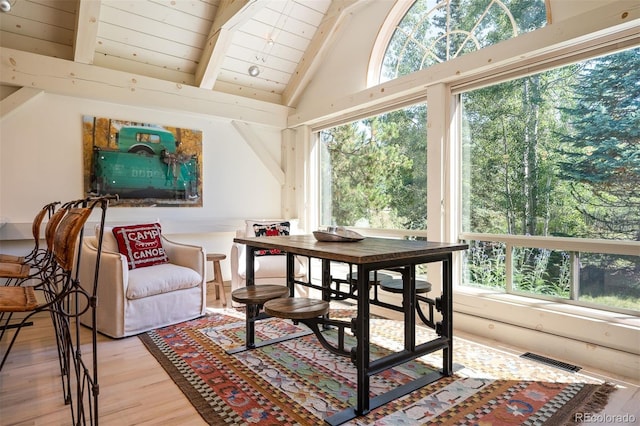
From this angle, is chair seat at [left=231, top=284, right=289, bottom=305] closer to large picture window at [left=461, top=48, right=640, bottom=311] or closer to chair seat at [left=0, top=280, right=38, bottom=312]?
chair seat at [left=0, top=280, right=38, bottom=312]

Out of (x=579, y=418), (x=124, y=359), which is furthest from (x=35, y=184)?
(x=579, y=418)

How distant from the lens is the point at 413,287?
2.14 m

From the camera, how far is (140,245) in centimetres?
334

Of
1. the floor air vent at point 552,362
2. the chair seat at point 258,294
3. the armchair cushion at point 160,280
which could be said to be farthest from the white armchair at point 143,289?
the floor air vent at point 552,362

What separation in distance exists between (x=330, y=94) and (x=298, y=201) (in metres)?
1.45

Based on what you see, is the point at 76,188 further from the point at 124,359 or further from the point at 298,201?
the point at 298,201

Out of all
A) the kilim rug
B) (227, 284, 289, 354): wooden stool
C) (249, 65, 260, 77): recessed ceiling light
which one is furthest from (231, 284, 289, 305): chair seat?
(249, 65, 260, 77): recessed ceiling light

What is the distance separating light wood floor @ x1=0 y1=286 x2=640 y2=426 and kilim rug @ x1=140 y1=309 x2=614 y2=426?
0.08m

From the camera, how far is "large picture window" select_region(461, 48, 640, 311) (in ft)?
7.86

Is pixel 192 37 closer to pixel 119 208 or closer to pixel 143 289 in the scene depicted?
pixel 119 208

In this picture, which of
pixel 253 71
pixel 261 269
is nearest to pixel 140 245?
pixel 261 269

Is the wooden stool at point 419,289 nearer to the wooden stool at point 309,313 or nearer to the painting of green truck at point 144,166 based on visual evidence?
the wooden stool at point 309,313

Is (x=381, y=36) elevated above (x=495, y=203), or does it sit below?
above

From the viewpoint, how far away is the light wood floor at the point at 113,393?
5.81 ft
